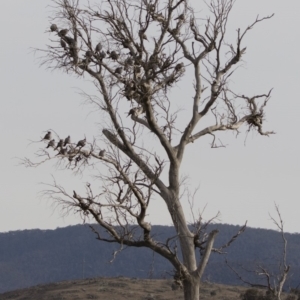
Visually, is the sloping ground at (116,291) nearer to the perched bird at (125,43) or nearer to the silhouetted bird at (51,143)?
the perched bird at (125,43)

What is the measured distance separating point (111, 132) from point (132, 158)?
395 mm

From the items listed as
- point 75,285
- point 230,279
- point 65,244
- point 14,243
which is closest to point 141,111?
point 75,285

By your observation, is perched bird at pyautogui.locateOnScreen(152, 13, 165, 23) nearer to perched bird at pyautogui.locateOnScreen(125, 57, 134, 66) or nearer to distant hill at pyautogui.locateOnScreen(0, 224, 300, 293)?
perched bird at pyautogui.locateOnScreen(125, 57, 134, 66)

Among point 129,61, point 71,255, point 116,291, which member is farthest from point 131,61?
point 71,255

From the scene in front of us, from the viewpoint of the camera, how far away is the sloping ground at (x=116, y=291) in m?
48.6

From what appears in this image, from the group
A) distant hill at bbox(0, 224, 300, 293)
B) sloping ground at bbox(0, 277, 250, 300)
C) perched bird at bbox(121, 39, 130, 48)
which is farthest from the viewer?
distant hill at bbox(0, 224, 300, 293)

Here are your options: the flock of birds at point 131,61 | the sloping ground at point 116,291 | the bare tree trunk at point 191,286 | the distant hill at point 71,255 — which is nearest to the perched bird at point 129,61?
the flock of birds at point 131,61

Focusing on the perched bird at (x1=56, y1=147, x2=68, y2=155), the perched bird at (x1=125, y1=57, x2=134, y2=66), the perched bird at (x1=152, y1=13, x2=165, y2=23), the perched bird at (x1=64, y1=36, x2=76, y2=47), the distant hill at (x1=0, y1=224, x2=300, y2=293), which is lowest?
the perched bird at (x1=56, y1=147, x2=68, y2=155)

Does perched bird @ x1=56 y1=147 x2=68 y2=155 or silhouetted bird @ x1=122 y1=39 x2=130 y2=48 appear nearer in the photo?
perched bird @ x1=56 y1=147 x2=68 y2=155

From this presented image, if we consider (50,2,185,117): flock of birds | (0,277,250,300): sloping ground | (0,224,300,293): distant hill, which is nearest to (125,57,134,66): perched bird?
(50,2,185,117): flock of birds

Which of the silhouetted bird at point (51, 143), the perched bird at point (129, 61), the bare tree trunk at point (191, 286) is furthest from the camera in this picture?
the perched bird at point (129, 61)

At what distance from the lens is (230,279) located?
7506cm

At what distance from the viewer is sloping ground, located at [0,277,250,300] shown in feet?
159

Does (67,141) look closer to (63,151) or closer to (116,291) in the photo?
(63,151)
